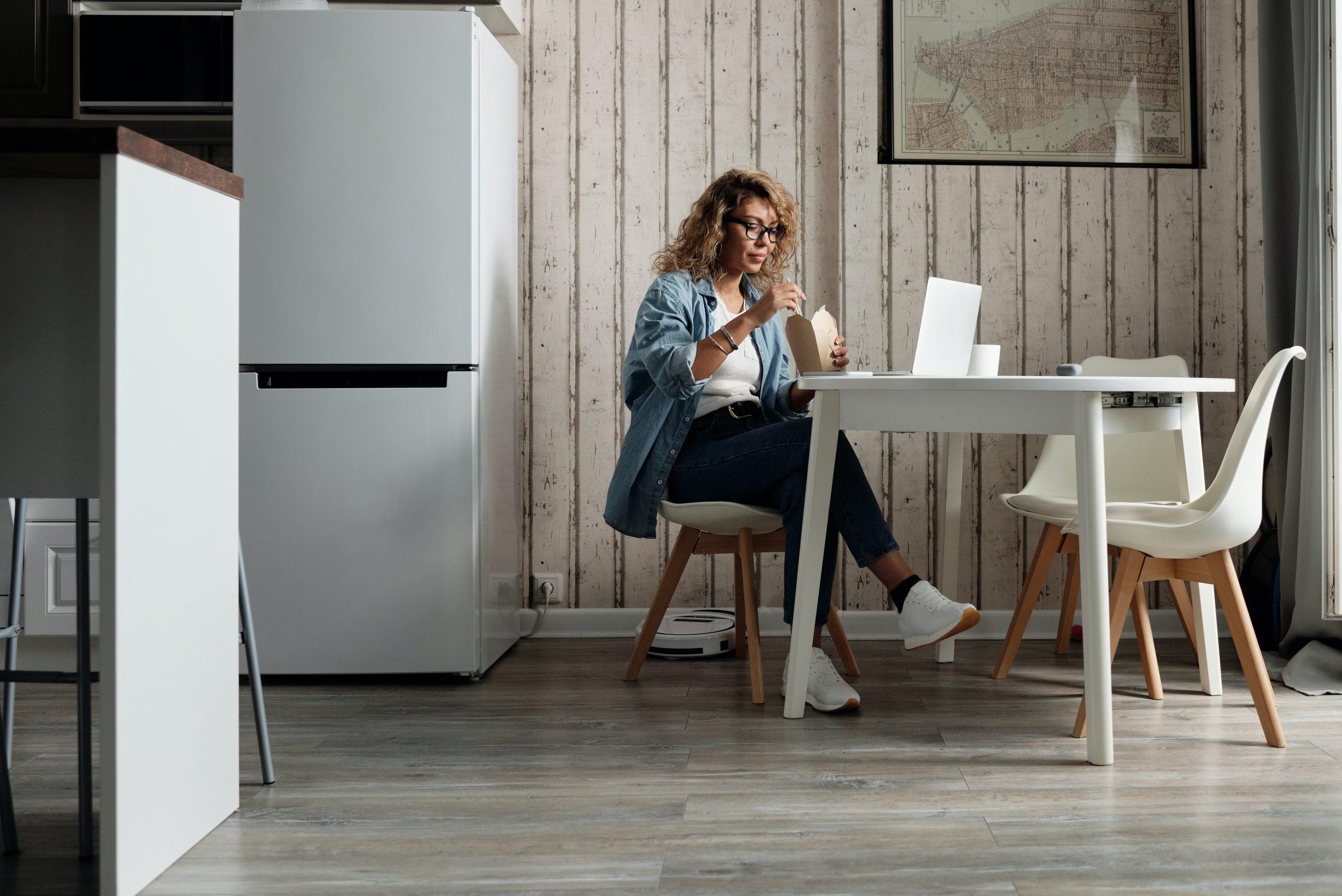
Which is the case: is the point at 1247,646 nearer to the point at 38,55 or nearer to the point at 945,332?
the point at 945,332

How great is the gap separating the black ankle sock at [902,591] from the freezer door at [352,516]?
0.98 meters

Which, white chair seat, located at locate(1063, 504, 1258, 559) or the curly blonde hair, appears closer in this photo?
white chair seat, located at locate(1063, 504, 1258, 559)

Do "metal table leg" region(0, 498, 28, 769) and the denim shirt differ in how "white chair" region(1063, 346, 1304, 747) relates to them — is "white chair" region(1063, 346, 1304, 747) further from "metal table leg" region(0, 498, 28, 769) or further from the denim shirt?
"metal table leg" region(0, 498, 28, 769)

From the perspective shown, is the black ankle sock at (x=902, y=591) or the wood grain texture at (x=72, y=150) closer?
the wood grain texture at (x=72, y=150)

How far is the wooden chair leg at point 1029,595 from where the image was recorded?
2.39 m

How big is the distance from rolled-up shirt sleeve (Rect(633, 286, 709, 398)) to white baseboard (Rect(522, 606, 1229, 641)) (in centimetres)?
89

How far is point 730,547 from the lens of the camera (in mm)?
2340

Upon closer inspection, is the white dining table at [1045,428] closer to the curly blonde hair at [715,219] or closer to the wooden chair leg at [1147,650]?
the wooden chair leg at [1147,650]

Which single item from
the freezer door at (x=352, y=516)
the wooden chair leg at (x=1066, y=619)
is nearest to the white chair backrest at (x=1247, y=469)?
the wooden chair leg at (x=1066, y=619)

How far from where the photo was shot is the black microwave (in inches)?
101

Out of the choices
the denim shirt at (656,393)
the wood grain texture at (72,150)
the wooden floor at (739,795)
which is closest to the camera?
the wood grain texture at (72,150)

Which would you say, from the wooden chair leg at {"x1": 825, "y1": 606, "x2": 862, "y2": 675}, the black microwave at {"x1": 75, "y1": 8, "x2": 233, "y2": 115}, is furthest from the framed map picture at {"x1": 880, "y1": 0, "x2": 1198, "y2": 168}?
the black microwave at {"x1": 75, "y1": 8, "x2": 233, "y2": 115}

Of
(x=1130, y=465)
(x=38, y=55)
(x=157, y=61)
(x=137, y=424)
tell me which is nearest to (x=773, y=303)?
(x=1130, y=465)

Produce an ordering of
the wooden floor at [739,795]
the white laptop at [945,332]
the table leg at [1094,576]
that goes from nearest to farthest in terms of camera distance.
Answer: the wooden floor at [739,795], the table leg at [1094,576], the white laptop at [945,332]
